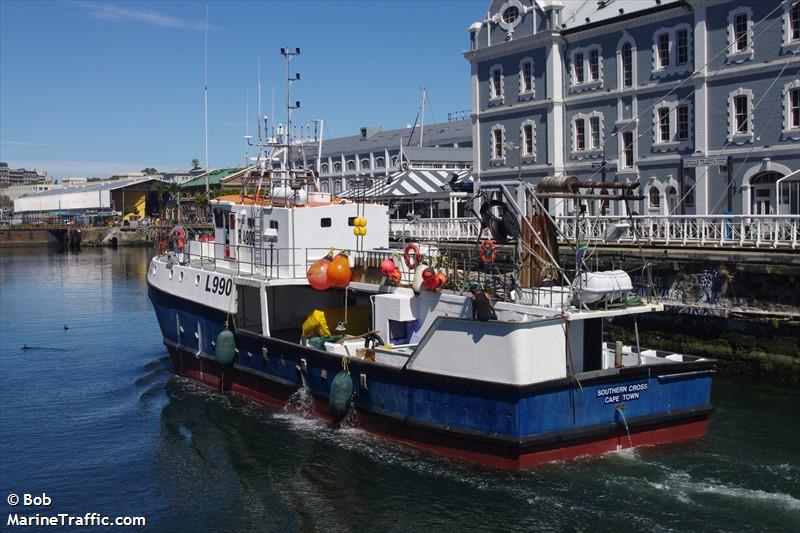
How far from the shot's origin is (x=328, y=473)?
16203mm

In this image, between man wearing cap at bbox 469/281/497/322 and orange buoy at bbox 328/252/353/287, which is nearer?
man wearing cap at bbox 469/281/497/322

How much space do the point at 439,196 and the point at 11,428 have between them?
28544 millimetres

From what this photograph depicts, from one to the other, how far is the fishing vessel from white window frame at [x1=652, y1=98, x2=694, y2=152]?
18.2 meters

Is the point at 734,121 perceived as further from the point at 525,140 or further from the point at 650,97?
the point at 525,140

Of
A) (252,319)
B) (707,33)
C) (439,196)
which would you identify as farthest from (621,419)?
(439,196)

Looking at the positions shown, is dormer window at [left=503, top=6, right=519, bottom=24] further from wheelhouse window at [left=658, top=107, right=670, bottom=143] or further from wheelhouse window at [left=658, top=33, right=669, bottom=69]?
wheelhouse window at [left=658, top=107, right=670, bottom=143]

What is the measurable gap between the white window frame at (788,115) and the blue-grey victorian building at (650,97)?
0.05 metres

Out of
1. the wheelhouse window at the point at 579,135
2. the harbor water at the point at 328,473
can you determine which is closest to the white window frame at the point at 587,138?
the wheelhouse window at the point at 579,135

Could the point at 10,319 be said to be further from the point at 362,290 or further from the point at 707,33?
the point at 707,33

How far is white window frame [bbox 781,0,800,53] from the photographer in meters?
31.2

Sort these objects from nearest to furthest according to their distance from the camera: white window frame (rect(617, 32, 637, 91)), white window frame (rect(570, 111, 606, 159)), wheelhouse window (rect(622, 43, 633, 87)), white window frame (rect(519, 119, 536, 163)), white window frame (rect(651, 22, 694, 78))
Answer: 1. white window frame (rect(651, 22, 694, 78))
2. white window frame (rect(617, 32, 637, 91))
3. wheelhouse window (rect(622, 43, 633, 87))
4. white window frame (rect(570, 111, 606, 159))
5. white window frame (rect(519, 119, 536, 163))

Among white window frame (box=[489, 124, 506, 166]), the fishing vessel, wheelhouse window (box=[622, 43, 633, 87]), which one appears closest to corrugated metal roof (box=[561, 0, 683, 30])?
wheelhouse window (box=[622, 43, 633, 87])

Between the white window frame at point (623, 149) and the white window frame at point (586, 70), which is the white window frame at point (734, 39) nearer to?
the white window frame at point (623, 149)

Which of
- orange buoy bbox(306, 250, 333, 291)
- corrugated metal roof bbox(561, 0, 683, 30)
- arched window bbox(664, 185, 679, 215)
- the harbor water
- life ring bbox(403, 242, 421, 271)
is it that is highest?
corrugated metal roof bbox(561, 0, 683, 30)
